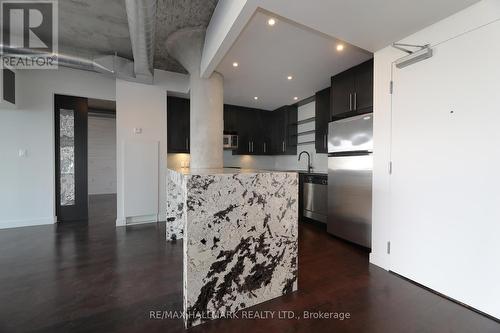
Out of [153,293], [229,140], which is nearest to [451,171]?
[153,293]

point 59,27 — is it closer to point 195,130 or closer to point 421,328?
point 195,130

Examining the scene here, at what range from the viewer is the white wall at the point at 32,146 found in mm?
3664

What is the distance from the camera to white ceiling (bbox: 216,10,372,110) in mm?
2344

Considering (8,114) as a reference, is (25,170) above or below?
below

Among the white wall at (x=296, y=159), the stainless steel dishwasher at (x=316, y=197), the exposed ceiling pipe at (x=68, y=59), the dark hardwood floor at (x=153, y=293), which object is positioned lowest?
the dark hardwood floor at (x=153, y=293)

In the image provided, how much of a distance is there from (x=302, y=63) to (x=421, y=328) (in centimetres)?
312

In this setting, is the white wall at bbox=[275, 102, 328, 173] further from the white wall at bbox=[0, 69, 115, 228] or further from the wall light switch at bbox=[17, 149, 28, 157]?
the wall light switch at bbox=[17, 149, 28, 157]

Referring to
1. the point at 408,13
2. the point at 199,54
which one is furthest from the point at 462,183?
the point at 199,54

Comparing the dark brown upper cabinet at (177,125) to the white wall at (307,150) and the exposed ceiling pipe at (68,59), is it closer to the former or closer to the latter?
the exposed ceiling pipe at (68,59)

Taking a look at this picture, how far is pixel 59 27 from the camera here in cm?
288

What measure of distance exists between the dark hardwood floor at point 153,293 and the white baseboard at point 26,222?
80 cm

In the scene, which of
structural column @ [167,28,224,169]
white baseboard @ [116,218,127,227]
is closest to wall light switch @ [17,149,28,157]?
white baseboard @ [116,218,127,227]
